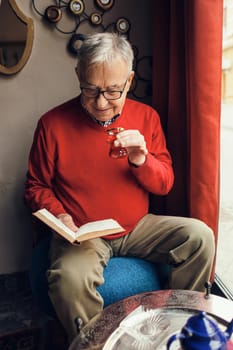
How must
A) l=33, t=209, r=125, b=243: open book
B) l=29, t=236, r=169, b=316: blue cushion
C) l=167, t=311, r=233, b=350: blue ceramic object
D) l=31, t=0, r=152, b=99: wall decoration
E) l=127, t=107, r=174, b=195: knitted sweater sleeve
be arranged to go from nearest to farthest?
l=167, t=311, r=233, b=350: blue ceramic object
l=33, t=209, r=125, b=243: open book
l=29, t=236, r=169, b=316: blue cushion
l=127, t=107, r=174, b=195: knitted sweater sleeve
l=31, t=0, r=152, b=99: wall decoration

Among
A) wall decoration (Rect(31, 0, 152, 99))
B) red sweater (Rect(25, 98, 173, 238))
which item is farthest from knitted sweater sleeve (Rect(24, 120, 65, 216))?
wall decoration (Rect(31, 0, 152, 99))

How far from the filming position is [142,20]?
2078mm

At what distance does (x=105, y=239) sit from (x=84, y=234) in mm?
310

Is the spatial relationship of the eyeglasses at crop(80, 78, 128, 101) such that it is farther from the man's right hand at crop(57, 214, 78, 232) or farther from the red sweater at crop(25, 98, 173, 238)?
the man's right hand at crop(57, 214, 78, 232)

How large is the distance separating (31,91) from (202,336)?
1.50 m

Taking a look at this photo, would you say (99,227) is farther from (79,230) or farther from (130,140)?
(130,140)

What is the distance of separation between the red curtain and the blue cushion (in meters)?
0.30

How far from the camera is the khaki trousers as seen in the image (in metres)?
1.38

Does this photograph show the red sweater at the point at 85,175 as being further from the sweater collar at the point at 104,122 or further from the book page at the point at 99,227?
the book page at the point at 99,227

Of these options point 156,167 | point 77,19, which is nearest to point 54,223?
point 156,167

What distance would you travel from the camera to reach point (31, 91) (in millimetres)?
2037

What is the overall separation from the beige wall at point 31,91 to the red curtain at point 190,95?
0.16 meters

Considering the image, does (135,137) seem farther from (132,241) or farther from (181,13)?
(181,13)

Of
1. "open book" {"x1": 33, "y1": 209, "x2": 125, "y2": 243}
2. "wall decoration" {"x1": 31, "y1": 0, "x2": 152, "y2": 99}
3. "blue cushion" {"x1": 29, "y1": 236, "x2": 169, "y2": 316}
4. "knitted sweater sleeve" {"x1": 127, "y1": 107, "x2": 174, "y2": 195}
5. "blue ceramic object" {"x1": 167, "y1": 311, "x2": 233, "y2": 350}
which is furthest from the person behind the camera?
"wall decoration" {"x1": 31, "y1": 0, "x2": 152, "y2": 99}
